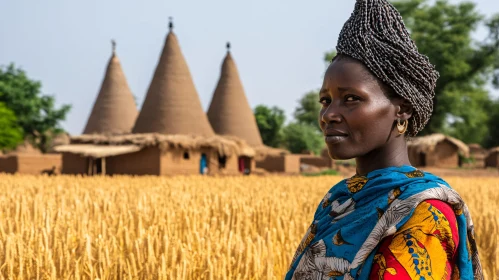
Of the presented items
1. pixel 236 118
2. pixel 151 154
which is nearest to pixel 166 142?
pixel 151 154

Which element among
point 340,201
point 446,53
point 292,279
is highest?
point 446,53

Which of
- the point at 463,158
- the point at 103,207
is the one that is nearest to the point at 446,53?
the point at 463,158

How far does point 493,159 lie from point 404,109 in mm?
29099

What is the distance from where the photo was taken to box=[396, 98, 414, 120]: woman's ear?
4.27 ft

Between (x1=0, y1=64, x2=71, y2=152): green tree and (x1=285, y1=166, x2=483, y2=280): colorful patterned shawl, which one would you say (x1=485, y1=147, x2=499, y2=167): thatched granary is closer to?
(x1=0, y1=64, x2=71, y2=152): green tree

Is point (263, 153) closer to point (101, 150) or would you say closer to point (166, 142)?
point (166, 142)

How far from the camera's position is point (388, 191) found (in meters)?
1.20

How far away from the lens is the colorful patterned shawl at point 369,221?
1126 mm

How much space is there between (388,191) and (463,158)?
29.1 meters

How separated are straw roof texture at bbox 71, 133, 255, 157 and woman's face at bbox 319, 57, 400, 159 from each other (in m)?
16.1

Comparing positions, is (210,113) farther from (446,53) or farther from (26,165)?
(446,53)

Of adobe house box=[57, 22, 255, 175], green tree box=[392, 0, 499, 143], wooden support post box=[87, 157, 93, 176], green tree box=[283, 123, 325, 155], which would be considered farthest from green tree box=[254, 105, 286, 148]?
wooden support post box=[87, 157, 93, 176]

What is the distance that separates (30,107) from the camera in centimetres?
2955

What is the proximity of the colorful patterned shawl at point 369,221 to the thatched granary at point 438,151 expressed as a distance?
85.1ft
